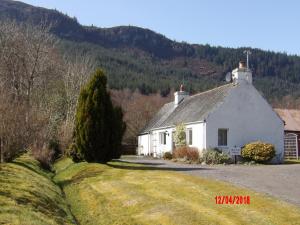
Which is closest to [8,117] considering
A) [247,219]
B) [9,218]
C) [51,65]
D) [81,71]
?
[9,218]

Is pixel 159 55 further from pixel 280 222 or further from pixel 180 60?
pixel 280 222

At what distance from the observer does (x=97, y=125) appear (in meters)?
27.8

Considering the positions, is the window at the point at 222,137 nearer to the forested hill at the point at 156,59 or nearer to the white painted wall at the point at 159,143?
the white painted wall at the point at 159,143

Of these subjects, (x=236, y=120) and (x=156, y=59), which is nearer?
(x=236, y=120)

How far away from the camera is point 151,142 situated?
46.2m

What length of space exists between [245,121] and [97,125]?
11.4m

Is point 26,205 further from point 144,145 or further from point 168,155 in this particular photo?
point 144,145

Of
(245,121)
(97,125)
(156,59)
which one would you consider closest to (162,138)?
(245,121)

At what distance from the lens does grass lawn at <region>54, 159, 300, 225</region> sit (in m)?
12.2

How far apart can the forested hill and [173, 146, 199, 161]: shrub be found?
6523 centimetres

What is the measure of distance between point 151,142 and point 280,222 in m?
34.9

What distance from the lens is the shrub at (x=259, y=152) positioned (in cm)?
3027

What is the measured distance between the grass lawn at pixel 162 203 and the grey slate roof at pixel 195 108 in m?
13.1
